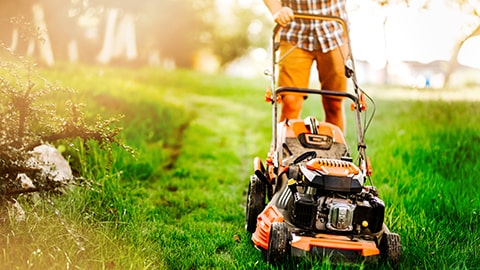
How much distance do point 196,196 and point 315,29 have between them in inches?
67.5

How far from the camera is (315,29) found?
4.14 m

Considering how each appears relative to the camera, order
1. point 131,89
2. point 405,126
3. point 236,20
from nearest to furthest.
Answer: point 405,126
point 131,89
point 236,20

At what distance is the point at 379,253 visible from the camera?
2939mm

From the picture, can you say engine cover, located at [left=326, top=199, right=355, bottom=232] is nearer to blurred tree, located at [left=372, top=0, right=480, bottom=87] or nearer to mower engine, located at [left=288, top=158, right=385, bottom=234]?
mower engine, located at [left=288, top=158, right=385, bottom=234]

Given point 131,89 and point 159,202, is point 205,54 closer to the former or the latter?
point 131,89

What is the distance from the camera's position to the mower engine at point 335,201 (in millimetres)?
2863

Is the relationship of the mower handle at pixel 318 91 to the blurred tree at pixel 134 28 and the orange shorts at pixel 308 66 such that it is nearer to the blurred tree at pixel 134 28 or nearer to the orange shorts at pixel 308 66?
the orange shorts at pixel 308 66

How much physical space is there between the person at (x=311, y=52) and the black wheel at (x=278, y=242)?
138cm

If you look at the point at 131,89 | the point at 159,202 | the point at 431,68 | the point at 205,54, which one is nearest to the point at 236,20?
the point at 205,54

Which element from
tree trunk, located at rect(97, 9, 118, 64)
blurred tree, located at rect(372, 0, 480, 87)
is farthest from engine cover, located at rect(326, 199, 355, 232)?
tree trunk, located at rect(97, 9, 118, 64)

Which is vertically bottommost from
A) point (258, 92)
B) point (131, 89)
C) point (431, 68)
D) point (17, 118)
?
point (431, 68)

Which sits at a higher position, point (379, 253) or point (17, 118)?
point (17, 118)

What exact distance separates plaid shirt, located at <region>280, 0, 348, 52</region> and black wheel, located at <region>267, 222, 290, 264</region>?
66.9 inches

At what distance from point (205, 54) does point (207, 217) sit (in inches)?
1405
